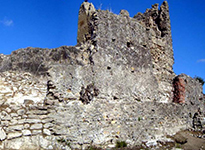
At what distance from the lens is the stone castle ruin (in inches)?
200

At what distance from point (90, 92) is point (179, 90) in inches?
180

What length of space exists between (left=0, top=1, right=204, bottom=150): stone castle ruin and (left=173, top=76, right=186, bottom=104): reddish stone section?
32cm

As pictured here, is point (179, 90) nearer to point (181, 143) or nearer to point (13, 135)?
point (181, 143)

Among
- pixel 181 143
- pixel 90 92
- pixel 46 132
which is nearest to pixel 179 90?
pixel 181 143

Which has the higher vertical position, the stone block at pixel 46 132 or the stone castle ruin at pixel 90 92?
the stone castle ruin at pixel 90 92

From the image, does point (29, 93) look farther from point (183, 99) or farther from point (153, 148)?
point (183, 99)

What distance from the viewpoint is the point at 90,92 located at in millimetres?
5965

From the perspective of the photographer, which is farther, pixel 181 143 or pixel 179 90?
pixel 179 90

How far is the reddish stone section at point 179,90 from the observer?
8.72m

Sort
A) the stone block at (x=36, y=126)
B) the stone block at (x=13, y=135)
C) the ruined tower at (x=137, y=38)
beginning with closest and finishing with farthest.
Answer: the stone block at (x=13, y=135) → the stone block at (x=36, y=126) → the ruined tower at (x=137, y=38)

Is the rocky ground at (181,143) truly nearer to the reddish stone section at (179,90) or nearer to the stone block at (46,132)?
the stone block at (46,132)


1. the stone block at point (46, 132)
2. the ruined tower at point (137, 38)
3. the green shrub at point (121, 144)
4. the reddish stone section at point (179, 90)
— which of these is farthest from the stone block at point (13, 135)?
the reddish stone section at point (179, 90)

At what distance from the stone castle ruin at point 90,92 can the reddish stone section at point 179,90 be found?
0.32 meters

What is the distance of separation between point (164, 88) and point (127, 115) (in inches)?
105
